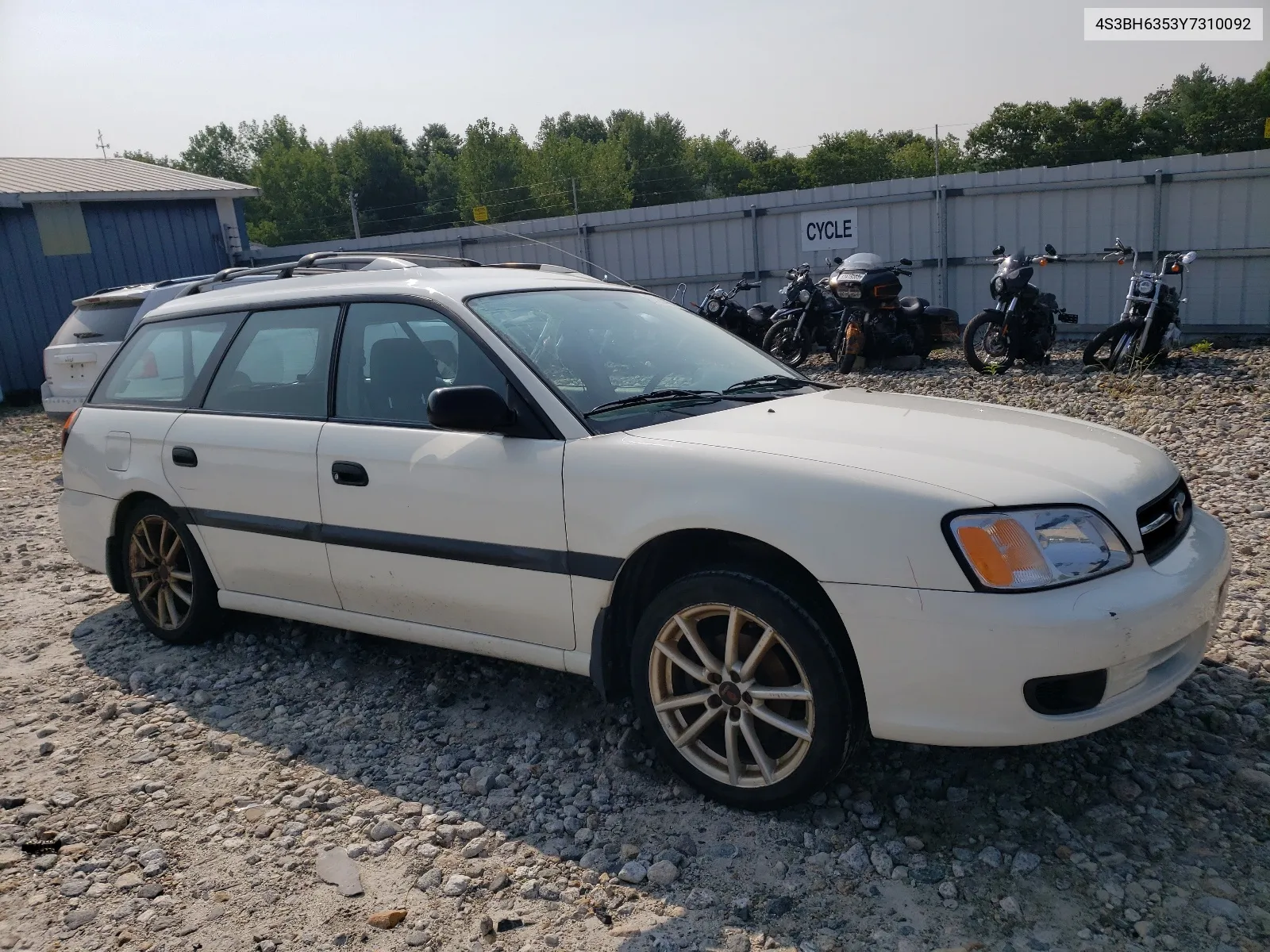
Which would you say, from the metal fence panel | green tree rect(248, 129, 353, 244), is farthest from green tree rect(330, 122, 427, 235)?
the metal fence panel

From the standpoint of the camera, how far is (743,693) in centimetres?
294

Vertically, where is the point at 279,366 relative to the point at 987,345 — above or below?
above

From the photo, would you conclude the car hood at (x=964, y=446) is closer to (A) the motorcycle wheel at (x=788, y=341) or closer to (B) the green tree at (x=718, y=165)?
(A) the motorcycle wheel at (x=788, y=341)

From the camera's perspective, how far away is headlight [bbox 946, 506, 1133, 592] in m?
2.56

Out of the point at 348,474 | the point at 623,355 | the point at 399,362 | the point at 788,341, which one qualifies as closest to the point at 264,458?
the point at 348,474

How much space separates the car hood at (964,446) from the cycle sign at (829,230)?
12.0 m

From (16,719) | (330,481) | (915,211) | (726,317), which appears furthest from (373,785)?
(915,211)

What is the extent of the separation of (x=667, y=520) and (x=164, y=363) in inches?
118

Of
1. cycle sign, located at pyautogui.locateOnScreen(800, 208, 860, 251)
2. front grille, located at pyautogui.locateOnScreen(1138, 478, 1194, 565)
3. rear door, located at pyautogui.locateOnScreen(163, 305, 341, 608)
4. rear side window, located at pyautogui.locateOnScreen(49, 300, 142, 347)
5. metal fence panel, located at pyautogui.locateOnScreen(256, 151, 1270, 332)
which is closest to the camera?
front grille, located at pyautogui.locateOnScreen(1138, 478, 1194, 565)

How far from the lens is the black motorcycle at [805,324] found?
1253cm

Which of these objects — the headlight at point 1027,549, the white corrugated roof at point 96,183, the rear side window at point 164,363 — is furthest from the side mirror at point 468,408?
the white corrugated roof at point 96,183

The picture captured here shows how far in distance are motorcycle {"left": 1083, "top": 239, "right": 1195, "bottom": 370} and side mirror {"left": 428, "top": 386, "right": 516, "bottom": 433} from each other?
28.6ft

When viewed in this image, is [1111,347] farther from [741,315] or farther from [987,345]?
[741,315]

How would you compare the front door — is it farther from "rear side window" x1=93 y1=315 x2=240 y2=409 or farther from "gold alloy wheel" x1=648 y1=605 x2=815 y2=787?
"rear side window" x1=93 y1=315 x2=240 y2=409
